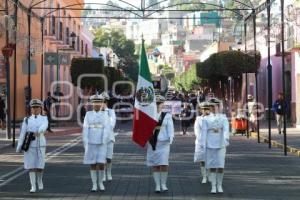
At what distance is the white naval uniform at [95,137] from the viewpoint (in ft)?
45.9

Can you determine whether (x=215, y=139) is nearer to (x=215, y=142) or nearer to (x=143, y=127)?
(x=215, y=142)

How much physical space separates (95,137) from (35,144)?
117 centimetres

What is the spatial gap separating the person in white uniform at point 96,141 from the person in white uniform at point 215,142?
6.25ft

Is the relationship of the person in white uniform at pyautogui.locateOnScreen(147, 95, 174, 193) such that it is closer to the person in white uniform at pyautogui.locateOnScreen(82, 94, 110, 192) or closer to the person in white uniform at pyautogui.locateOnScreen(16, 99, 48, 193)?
the person in white uniform at pyautogui.locateOnScreen(82, 94, 110, 192)

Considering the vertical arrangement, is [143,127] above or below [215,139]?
above

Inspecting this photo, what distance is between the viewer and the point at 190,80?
73.6 meters

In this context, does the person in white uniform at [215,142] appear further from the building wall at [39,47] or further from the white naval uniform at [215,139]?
the building wall at [39,47]

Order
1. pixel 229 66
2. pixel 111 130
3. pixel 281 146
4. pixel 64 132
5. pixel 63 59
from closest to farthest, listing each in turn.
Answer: pixel 111 130 → pixel 281 146 → pixel 64 132 → pixel 229 66 → pixel 63 59

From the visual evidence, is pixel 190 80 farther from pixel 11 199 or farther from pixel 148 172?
pixel 11 199

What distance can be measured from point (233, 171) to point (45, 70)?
33.4 metres

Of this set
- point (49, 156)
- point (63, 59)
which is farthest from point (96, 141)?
point (63, 59)

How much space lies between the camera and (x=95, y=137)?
14086 mm

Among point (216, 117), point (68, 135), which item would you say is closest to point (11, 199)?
point (216, 117)

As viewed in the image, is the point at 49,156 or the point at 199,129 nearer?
the point at 199,129
